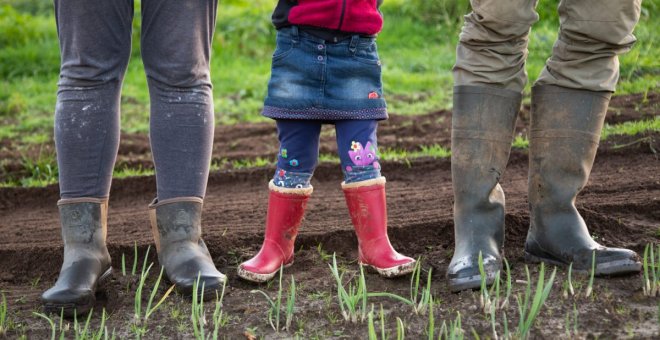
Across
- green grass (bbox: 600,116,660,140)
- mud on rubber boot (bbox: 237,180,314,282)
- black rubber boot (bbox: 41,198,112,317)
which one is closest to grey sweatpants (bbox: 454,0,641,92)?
mud on rubber boot (bbox: 237,180,314,282)

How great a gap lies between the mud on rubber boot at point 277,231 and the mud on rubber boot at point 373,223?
7.3 inches

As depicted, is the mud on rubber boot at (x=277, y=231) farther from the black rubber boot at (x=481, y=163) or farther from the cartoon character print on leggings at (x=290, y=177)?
the black rubber boot at (x=481, y=163)

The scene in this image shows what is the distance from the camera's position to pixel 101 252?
10.2 ft

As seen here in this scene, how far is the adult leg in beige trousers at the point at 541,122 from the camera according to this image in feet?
9.78

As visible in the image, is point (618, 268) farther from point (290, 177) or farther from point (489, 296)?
point (290, 177)

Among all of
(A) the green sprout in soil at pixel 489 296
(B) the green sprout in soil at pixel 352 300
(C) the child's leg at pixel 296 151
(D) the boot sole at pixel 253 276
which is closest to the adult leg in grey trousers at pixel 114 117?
(D) the boot sole at pixel 253 276

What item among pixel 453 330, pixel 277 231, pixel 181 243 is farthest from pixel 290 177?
pixel 453 330

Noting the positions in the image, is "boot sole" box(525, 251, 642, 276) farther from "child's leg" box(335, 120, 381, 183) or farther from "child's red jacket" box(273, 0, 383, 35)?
"child's red jacket" box(273, 0, 383, 35)

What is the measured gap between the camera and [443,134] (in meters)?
5.91

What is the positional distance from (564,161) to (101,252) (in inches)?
62.9

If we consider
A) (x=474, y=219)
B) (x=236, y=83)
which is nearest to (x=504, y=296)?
(x=474, y=219)

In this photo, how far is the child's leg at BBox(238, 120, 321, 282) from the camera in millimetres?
3152

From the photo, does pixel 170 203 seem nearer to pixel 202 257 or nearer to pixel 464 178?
pixel 202 257

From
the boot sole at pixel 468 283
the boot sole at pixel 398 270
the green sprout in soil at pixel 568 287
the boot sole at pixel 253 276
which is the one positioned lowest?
the boot sole at pixel 253 276
